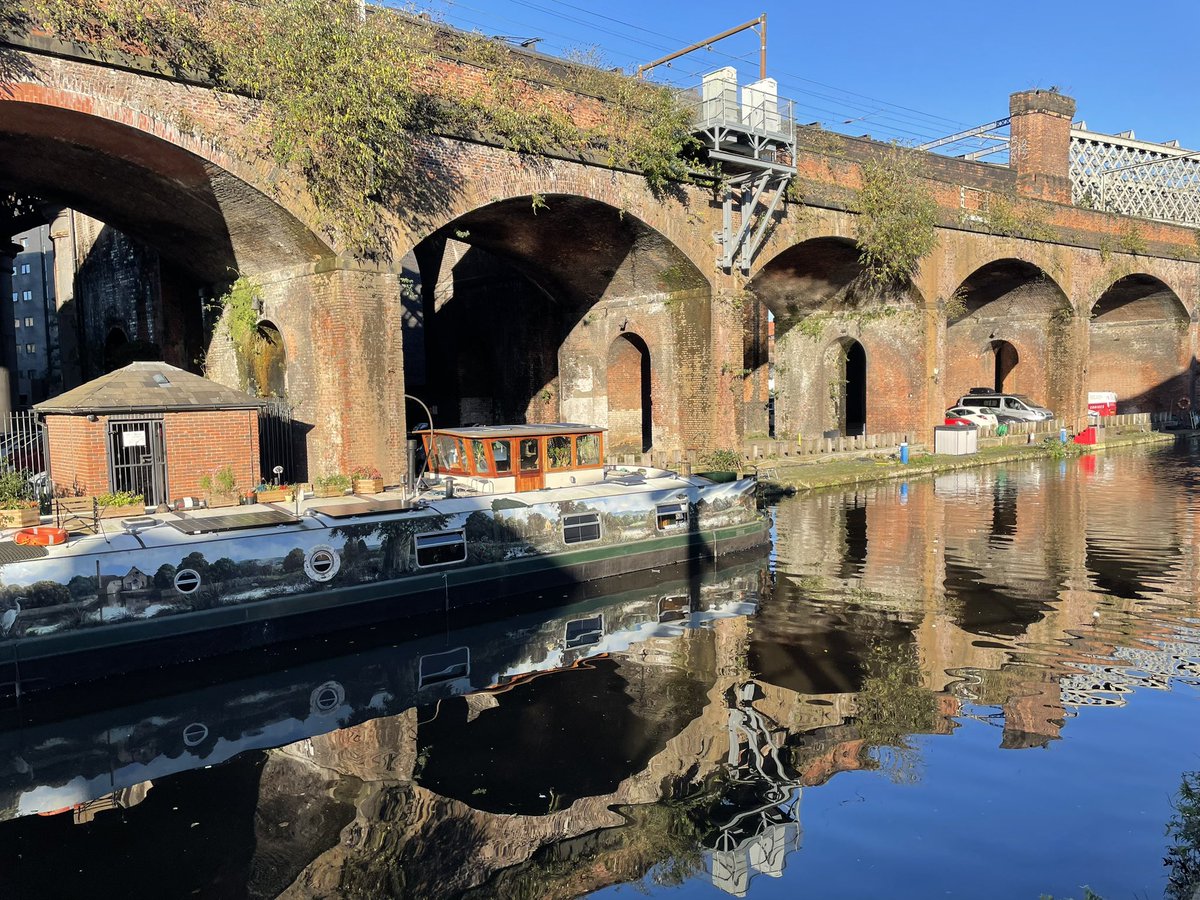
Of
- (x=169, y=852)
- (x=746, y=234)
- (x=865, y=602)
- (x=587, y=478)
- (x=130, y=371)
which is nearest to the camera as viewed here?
(x=169, y=852)

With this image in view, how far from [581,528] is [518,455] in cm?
154

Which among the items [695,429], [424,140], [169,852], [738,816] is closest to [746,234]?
[695,429]

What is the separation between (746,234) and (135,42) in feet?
42.9

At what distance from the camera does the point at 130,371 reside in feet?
44.0

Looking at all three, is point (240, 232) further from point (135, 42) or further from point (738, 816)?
point (738, 816)

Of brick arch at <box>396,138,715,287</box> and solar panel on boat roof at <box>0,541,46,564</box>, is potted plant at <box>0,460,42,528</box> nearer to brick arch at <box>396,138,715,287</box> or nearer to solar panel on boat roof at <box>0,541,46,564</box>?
solar panel on boat roof at <box>0,541,46,564</box>

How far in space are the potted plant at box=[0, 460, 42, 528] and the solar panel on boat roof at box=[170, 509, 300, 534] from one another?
65.3 inches

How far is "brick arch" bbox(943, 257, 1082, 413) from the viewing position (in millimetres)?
31219

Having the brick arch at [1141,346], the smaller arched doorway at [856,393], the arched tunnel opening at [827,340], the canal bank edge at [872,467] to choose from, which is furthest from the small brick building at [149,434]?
the brick arch at [1141,346]

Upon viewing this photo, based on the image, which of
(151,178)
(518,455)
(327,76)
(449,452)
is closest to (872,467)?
(518,455)

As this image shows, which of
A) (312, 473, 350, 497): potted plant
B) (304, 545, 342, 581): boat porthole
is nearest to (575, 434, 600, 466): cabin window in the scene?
(312, 473, 350, 497): potted plant

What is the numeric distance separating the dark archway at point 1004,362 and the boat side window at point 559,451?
26178mm

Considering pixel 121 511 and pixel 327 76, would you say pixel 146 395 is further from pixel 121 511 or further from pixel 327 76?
pixel 327 76

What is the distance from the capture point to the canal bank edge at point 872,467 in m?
22.8
